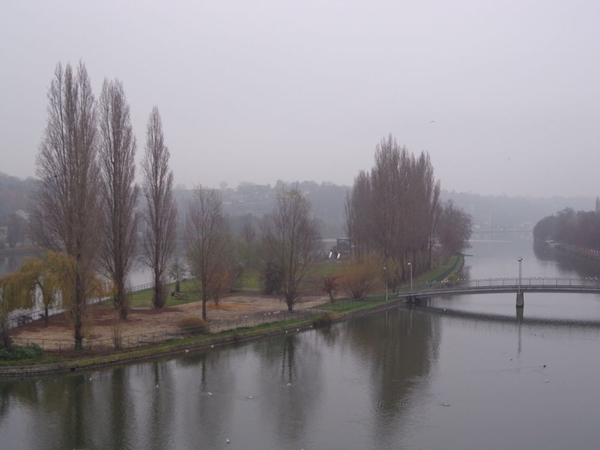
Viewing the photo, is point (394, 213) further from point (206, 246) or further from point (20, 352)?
point (20, 352)

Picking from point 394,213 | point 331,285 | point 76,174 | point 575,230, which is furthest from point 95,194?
point 575,230

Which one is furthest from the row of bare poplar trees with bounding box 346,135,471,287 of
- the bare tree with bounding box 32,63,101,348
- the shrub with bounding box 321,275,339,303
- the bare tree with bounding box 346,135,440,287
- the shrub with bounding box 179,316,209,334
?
the bare tree with bounding box 32,63,101,348

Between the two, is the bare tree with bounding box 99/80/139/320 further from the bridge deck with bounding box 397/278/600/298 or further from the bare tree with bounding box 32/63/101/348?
the bridge deck with bounding box 397/278/600/298

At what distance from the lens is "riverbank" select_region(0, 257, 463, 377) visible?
21.1 meters

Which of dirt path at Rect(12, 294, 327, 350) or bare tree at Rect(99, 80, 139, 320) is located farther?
bare tree at Rect(99, 80, 139, 320)

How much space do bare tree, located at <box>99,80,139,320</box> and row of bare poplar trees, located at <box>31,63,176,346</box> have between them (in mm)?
49

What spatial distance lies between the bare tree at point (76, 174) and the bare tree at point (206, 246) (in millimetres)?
7148

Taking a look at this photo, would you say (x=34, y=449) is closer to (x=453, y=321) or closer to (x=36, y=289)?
(x=36, y=289)

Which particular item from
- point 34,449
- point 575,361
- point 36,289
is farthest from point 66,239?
point 575,361

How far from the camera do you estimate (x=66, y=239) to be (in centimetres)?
2384

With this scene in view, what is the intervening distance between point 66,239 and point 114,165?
8419 mm

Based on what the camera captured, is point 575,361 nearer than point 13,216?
Yes

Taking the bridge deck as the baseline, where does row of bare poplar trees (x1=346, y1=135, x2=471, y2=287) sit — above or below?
above

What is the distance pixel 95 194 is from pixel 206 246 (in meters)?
8.38
